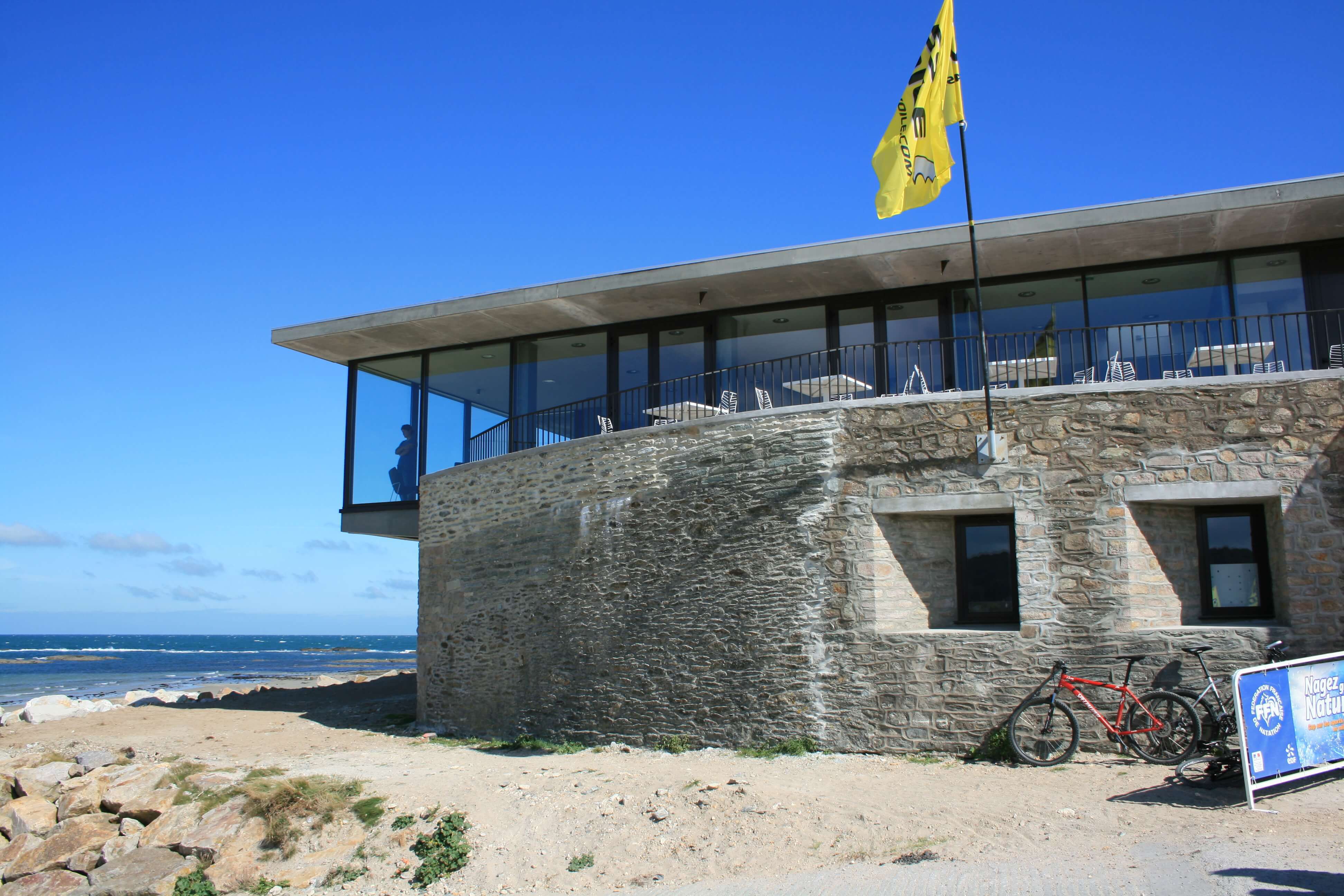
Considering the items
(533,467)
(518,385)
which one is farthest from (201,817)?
(518,385)

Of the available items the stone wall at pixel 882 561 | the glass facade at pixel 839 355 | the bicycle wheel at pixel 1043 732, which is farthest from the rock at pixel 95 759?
the bicycle wheel at pixel 1043 732

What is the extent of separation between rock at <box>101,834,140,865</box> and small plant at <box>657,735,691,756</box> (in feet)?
18.0

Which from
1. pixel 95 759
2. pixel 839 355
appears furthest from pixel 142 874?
pixel 839 355

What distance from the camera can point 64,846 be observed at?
→ 10.6 meters

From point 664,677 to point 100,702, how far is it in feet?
56.5

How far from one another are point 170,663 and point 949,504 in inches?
2293

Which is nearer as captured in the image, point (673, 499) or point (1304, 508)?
point (1304, 508)

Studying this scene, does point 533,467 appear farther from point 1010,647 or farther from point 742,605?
point 1010,647

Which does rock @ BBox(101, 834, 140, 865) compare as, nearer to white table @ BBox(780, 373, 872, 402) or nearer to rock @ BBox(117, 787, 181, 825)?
A: rock @ BBox(117, 787, 181, 825)

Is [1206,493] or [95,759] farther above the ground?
[1206,493]

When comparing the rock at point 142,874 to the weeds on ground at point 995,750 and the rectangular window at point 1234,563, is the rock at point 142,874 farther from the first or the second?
the rectangular window at point 1234,563

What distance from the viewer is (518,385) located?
15820 mm

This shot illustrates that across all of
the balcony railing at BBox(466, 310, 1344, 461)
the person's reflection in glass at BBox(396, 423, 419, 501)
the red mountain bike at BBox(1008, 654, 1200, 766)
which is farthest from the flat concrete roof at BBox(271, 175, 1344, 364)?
the red mountain bike at BBox(1008, 654, 1200, 766)

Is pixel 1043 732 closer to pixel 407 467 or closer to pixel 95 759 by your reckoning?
pixel 407 467
